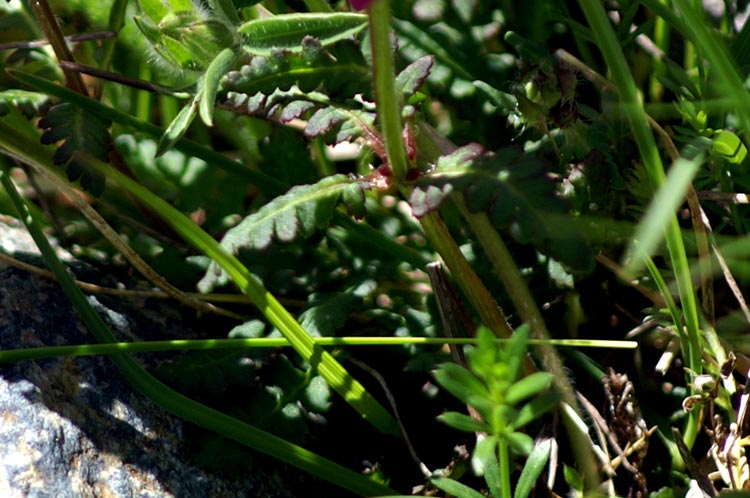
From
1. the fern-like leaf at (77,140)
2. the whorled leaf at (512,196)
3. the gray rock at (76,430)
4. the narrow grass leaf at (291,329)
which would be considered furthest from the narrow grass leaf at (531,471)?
the fern-like leaf at (77,140)

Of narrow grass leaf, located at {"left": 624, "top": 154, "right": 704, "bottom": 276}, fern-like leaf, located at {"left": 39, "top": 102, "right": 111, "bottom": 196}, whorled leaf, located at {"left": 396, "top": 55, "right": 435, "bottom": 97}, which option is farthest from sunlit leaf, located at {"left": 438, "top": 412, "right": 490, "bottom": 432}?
fern-like leaf, located at {"left": 39, "top": 102, "right": 111, "bottom": 196}

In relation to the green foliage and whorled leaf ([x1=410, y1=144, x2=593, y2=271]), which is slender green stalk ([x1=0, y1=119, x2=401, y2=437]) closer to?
whorled leaf ([x1=410, y1=144, x2=593, y2=271])

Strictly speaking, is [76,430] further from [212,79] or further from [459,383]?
[459,383]

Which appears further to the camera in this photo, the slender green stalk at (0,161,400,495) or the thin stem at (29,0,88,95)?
the thin stem at (29,0,88,95)

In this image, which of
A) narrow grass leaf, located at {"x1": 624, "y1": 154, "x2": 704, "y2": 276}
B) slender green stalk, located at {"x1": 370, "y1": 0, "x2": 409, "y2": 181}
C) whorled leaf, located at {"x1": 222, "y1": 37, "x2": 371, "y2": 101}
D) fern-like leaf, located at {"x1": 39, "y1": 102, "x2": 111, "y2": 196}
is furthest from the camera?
fern-like leaf, located at {"x1": 39, "y1": 102, "x2": 111, "y2": 196}

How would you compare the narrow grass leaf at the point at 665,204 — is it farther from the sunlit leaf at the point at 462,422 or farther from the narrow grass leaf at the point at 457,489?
the narrow grass leaf at the point at 457,489

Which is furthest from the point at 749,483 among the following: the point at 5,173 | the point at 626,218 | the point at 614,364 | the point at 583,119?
the point at 5,173

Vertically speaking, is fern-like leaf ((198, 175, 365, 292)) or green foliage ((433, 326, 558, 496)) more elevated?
→ fern-like leaf ((198, 175, 365, 292))
